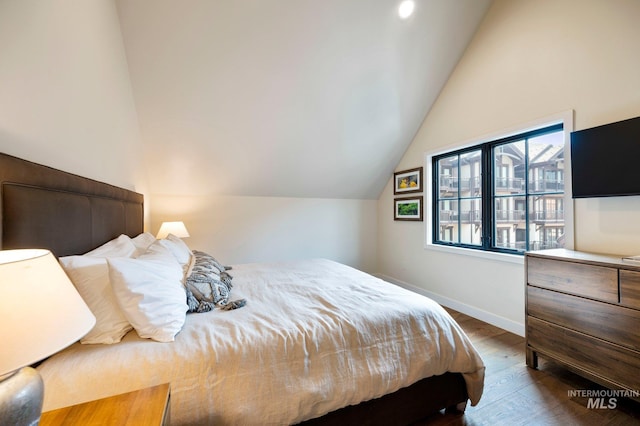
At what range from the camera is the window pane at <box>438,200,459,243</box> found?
3.30 m

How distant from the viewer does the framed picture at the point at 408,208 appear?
3662 millimetres

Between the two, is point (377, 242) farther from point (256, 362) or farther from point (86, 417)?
point (86, 417)

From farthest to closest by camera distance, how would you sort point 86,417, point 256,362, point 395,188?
point 395,188 → point 256,362 → point 86,417

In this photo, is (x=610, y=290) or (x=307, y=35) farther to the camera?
(x=307, y=35)

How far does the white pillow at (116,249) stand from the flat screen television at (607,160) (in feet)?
10.6

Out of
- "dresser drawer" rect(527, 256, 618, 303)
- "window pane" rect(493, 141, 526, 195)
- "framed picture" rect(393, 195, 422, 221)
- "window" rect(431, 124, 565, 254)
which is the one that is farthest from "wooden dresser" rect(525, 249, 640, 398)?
A: "framed picture" rect(393, 195, 422, 221)

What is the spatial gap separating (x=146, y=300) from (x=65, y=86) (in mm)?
1222

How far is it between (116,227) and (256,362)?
1.61 m

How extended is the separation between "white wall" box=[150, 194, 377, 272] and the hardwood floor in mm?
2525

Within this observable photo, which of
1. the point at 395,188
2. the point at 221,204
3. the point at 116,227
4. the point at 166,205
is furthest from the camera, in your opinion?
the point at 395,188

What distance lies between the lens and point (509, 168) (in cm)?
272

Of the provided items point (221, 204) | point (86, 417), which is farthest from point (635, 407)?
point (221, 204)

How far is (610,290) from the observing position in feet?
5.13

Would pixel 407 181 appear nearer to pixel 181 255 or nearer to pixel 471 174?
pixel 471 174
